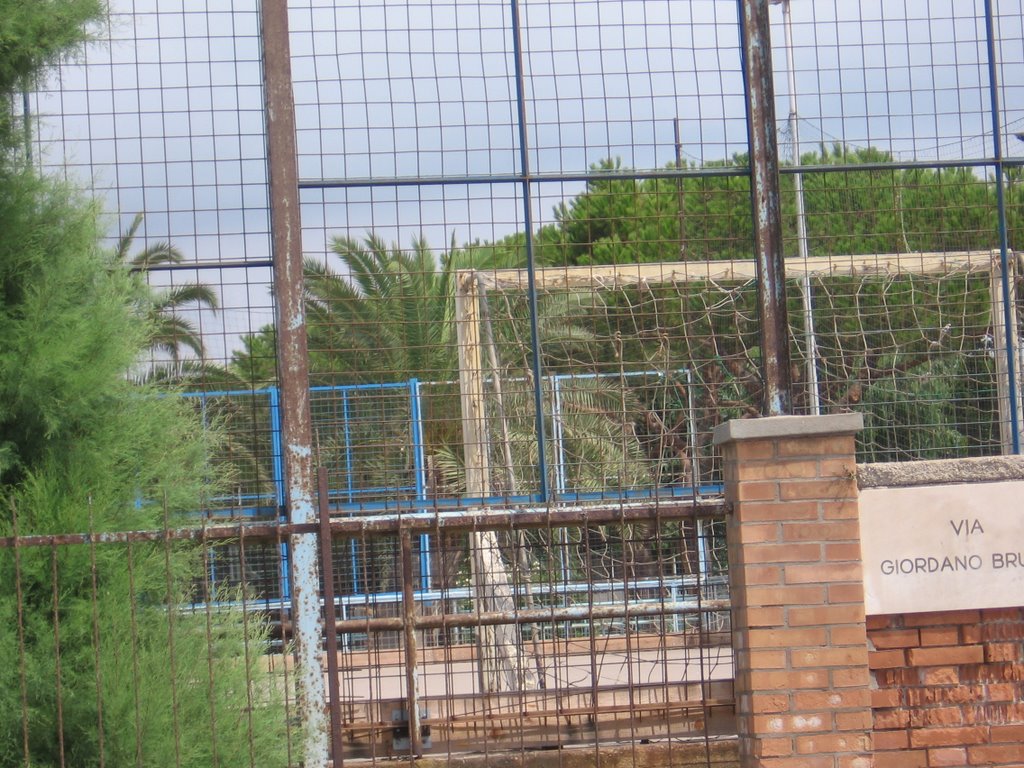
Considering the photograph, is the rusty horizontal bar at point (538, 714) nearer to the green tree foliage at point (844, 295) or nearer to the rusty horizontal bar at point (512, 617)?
the rusty horizontal bar at point (512, 617)

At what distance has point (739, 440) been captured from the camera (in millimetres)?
4621

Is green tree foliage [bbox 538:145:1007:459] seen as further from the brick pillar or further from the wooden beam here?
the brick pillar

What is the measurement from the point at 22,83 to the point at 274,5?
1.10 meters

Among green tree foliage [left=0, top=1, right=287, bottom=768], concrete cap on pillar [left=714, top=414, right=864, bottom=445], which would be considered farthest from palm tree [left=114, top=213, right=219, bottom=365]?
concrete cap on pillar [left=714, top=414, right=864, bottom=445]

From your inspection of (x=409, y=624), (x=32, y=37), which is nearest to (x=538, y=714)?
(x=409, y=624)

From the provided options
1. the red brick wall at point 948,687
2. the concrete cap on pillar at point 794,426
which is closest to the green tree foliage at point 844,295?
the concrete cap on pillar at point 794,426

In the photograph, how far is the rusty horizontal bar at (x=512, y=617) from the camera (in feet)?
15.4

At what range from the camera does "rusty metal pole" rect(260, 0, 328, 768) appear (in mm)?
4535

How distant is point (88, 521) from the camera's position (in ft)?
14.6

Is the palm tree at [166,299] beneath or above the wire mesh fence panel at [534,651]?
above

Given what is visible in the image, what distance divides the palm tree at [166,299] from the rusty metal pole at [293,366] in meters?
0.60

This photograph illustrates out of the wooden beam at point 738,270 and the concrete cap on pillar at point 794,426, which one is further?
the wooden beam at point 738,270

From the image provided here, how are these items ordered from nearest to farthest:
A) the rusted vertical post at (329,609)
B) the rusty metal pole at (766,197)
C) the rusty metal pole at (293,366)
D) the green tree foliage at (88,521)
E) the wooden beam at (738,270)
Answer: the rusted vertical post at (329,609)
the green tree foliage at (88,521)
the rusty metal pole at (293,366)
the rusty metal pole at (766,197)
the wooden beam at (738,270)


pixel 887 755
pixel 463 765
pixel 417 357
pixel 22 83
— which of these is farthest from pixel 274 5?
pixel 417 357
